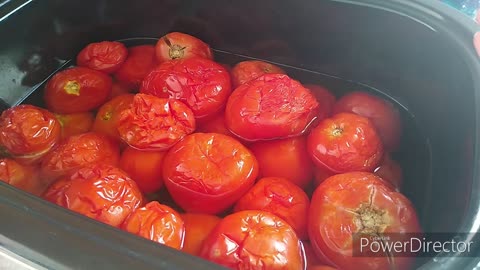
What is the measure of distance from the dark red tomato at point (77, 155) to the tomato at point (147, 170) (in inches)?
2.4

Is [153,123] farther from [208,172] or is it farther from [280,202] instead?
[280,202]

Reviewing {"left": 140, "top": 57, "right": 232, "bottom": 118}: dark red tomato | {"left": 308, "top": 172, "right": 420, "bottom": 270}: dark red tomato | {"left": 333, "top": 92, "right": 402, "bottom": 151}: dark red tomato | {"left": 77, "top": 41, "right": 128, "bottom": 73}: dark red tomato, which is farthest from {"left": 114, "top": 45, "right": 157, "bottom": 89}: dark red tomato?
{"left": 308, "top": 172, "right": 420, "bottom": 270}: dark red tomato

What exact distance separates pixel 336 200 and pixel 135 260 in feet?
1.41

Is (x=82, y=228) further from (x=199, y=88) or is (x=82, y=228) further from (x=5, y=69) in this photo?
(x=5, y=69)

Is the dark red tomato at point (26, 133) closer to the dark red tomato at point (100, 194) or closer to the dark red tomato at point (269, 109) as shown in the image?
the dark red tomato at point (100, 194)

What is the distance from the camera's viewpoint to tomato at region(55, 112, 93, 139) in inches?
50.0

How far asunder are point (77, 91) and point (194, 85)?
34cm

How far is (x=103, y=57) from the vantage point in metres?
1.41

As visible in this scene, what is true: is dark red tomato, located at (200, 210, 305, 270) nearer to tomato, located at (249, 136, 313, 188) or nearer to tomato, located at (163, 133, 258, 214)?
tomato, located at (163, 133, 258, 214)

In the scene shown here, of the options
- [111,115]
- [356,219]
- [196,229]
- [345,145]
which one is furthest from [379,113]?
[111,115]

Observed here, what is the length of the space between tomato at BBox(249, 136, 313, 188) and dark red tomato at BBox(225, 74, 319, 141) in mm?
24

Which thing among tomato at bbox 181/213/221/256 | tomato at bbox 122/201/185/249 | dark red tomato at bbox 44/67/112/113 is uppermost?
tomato at bbox 122/201/185/249

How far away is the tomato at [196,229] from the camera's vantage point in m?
0.96

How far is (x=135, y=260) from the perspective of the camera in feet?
2.20
